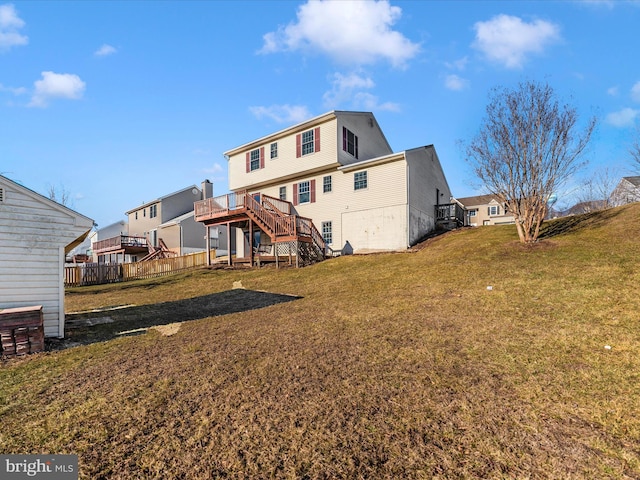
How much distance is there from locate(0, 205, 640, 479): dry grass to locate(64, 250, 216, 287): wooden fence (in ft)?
56.2

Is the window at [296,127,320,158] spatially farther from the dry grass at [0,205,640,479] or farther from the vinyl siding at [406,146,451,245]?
the dry grass at [0,205,640,479]

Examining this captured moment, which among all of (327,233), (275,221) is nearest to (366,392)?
(275,221)

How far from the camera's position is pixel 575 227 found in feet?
51.6

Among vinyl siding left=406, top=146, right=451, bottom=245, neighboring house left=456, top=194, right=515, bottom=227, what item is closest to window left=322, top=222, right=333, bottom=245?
vinyl siding left=406, top=146, right=451, bottom=245

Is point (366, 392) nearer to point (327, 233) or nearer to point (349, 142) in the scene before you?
point (327, 233)

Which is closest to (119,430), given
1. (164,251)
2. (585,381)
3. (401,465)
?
(401,465)

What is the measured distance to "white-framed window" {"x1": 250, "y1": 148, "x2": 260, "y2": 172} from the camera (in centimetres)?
2448

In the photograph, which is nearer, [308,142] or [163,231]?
[308,142]

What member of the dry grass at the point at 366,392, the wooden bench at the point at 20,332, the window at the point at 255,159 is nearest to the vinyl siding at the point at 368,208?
the window at the point at 255,159

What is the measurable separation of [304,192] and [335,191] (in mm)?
2591

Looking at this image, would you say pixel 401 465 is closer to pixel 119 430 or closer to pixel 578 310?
pixel 119 430

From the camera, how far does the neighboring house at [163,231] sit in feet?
109

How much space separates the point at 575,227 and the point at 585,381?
15.0m

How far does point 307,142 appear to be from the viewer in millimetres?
21594
